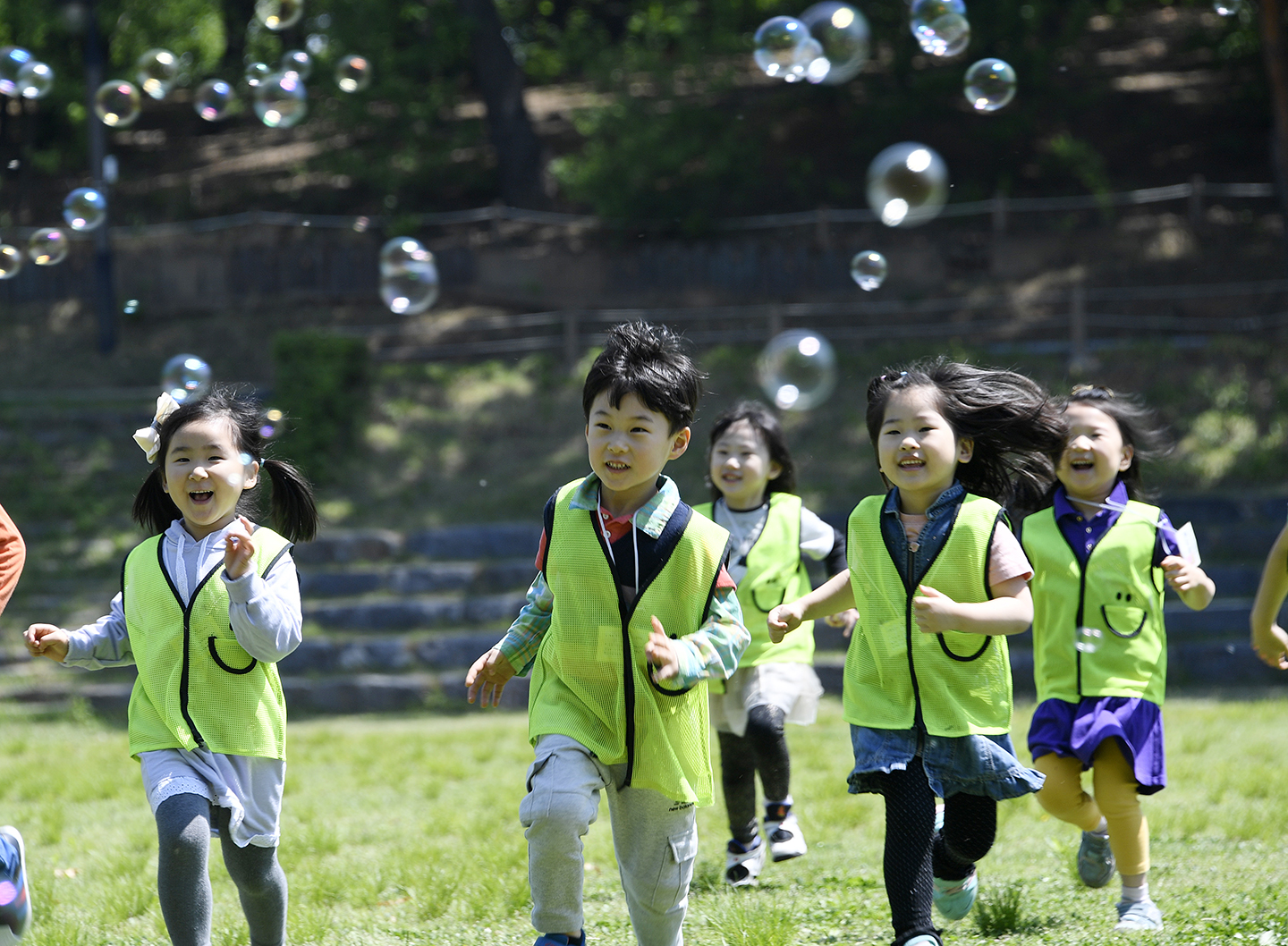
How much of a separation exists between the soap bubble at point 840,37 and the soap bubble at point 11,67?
3.62m

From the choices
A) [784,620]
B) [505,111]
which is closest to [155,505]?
[784,620]

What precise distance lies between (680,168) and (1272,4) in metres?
6.42

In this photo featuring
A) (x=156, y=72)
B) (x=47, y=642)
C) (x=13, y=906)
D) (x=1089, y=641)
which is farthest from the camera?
(x=156, y=72)

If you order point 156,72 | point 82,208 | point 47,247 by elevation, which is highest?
point 156,72

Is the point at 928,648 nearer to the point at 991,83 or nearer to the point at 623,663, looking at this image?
the point at 623,663

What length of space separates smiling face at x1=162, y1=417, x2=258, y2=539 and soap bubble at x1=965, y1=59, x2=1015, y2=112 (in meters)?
3.84

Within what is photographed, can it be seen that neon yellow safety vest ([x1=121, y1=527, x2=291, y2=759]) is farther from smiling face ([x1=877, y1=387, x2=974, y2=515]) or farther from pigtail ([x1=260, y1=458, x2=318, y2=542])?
smiling face ([x1=877, y1=387, x2=974, y2=515])

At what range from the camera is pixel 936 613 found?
3.09 meters

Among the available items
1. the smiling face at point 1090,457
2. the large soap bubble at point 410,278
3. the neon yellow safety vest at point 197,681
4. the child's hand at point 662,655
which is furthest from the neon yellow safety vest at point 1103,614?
the large soap bubble at point 410,278

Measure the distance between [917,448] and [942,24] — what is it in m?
3.21

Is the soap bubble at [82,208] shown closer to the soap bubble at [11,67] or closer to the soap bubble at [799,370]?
the soap bubble at [11,67]

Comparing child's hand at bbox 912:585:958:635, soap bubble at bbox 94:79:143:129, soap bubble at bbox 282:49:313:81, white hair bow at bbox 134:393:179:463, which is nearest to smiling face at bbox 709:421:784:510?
child's hand at bbox 912:585:958:635

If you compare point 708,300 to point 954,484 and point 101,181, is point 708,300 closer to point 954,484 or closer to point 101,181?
point 101,181

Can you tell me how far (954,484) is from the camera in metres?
3.54
